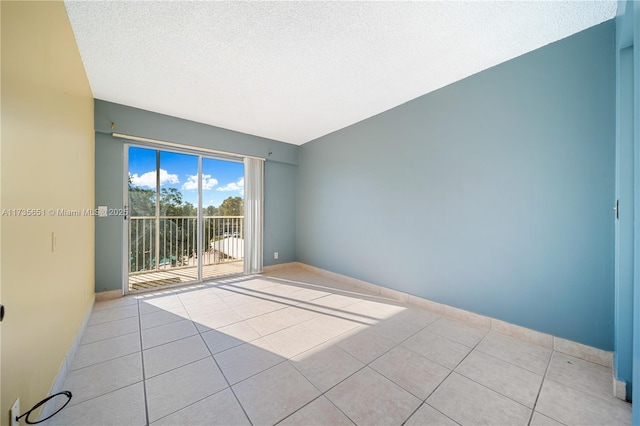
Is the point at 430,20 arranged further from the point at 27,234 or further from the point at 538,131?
the point at 27,234

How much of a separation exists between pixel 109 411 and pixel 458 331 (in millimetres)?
2681

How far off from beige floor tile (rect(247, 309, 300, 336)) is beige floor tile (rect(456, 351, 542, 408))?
1507 mm

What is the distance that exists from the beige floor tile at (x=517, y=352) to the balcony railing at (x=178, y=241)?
3.94 m

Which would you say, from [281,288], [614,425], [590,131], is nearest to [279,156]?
[281,288]

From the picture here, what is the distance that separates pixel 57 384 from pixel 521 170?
3796 mm

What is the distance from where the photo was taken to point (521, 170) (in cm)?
207

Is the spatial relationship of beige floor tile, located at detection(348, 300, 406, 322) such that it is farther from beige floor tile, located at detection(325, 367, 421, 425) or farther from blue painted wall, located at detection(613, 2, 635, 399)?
blue painted wall, located at detection(613, 2, 635, 399)

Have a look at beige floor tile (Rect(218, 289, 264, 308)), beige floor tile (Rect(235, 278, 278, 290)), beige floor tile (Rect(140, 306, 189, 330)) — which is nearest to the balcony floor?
beige floor tile (Rect(235, 278, 278, 290))

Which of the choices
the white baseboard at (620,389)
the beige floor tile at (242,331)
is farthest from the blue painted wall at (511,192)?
the beige floor tile at (242,331)

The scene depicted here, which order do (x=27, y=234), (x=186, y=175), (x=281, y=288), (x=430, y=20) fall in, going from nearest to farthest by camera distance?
1. (x=27, y=234)
2. (x=430, y=20)
3. (x=281, y=288)
4. (x=186, y=175)

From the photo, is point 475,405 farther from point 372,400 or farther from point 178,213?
point 178,213

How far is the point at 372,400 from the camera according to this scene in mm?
1366

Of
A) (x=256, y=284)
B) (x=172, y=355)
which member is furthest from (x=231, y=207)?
(x=172, y=355)

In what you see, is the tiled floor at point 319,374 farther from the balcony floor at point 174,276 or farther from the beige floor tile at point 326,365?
the balcony floor at point 174,276
